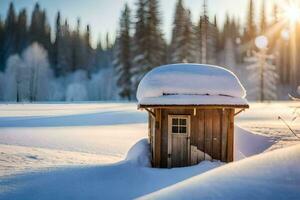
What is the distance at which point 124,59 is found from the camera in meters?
52.7

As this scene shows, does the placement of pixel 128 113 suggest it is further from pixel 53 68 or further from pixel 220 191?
pixel 53 68

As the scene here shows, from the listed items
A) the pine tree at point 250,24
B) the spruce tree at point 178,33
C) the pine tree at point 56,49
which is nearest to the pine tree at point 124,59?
the spruce tree at point 178,33

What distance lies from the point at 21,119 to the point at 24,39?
57.1 metres

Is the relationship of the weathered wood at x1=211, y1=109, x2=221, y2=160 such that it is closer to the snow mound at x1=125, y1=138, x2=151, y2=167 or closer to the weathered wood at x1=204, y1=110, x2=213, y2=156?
the weathered wood at x1=204, y1=110, x2=213, y2=156

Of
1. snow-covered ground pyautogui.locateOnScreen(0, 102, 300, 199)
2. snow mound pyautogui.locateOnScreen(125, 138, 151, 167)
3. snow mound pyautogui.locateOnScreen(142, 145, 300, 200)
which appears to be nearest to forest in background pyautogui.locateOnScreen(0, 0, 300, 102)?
snow-covered ground pyautogui.locateOnScreen(0, 102, 300, 199)

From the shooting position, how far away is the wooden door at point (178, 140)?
522 inches

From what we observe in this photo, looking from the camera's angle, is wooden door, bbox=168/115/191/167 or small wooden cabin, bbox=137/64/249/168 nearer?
small wooden cabin, bbox=137/64/249/168

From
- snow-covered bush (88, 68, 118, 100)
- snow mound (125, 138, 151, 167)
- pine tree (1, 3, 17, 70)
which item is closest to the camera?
snow mound (125, 138, 151, 167)

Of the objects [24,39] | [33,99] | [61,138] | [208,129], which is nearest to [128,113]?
[61,138]

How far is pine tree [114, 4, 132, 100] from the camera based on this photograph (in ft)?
169

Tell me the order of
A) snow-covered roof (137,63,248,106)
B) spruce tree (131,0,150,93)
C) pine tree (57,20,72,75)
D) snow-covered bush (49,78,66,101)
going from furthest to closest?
pine tree (57,20,72,75) → snow-covered bush (49,78,66,101) → spruce tree (131,0,150,93) → snow-covered roof (137,63,248,106)

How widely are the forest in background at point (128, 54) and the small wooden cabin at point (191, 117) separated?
3350 centimetres

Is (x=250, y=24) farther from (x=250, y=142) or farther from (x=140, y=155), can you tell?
(x=140, y=155)

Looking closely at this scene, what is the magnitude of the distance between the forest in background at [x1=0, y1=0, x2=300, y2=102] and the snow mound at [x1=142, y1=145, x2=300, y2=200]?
4046cm
